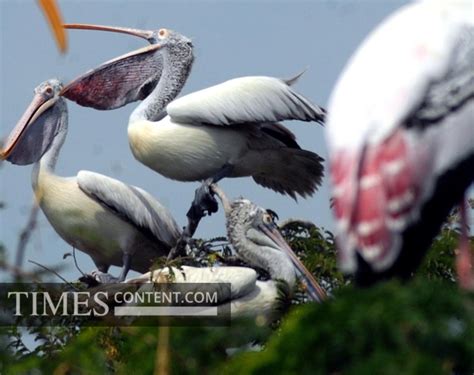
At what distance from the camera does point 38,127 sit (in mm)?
12547

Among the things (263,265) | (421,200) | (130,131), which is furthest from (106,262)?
(421,200)

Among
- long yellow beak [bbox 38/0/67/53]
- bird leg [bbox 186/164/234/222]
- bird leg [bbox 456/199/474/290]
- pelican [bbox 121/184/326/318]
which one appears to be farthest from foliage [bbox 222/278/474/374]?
bird leg [bbox 186/164/234/222]

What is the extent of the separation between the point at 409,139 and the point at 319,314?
110 cm

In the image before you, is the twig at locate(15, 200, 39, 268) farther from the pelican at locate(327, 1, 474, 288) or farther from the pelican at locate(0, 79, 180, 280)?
the pelican at locate(0, 79, 180, 280)

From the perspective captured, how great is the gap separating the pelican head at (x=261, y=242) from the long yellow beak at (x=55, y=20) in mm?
3543

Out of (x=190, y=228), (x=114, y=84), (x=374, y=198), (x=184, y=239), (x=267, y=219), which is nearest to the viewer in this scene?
(x=374, y=198)

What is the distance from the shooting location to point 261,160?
1162 centimetres

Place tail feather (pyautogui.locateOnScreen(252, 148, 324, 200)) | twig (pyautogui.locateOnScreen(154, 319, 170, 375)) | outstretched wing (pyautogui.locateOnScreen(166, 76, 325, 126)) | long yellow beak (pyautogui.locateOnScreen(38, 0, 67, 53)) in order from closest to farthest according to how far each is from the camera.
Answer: twig (pyautogui.locateOnScreen(154, 319, 170, 375))
long yellow beak (pyautogui.locateOnScreen(38, 0, 67, 53))
outstretched wing (pyautogui.locateOnScreen(166, 76, 325, 126))
tail feather (pyautogui.locateOnScreen(252, 148, 324, 200))

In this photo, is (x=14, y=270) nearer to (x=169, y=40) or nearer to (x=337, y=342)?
(x=337, y=342)

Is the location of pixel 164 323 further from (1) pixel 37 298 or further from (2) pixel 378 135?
(1) pixel 37 298

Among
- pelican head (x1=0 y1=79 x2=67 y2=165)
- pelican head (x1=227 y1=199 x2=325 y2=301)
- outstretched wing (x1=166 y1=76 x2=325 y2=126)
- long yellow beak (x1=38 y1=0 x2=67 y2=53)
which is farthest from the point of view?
pelican head (x1=0 y1=79 x2=67 y2=165)

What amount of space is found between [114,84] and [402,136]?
7.25m

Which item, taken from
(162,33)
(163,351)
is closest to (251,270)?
(162,33)

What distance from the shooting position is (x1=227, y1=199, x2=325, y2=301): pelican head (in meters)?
10.2
